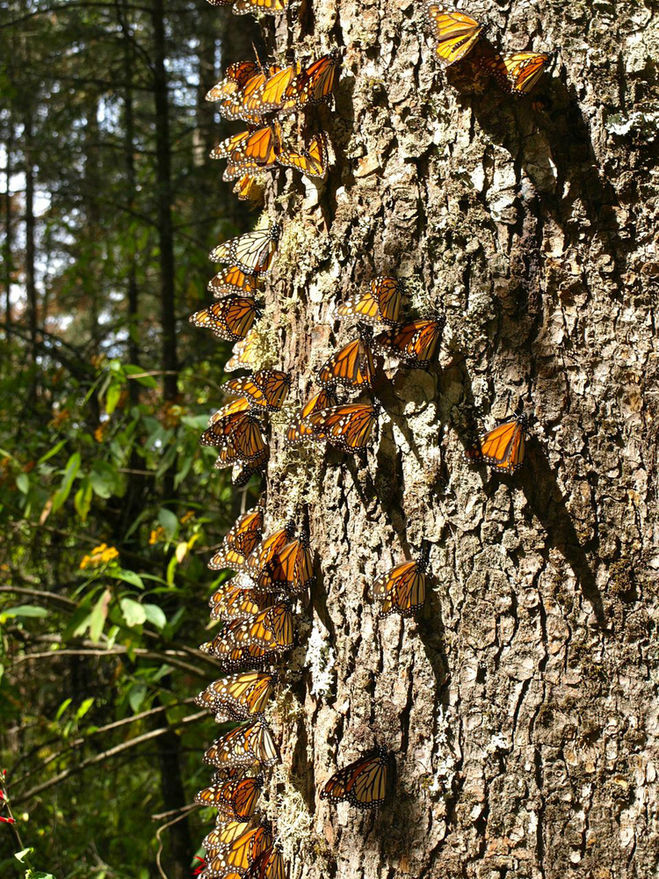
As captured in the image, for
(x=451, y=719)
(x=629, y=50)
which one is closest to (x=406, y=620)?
(x=451, y=719)

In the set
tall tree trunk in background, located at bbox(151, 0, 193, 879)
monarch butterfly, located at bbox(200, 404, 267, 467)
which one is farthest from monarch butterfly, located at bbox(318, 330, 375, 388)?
tall tree trunk in background, located at bbox(151, 0, 193, 879)

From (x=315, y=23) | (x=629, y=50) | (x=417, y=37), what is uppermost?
(x=315, y=23)

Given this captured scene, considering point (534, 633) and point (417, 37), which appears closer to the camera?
point (534, 633)

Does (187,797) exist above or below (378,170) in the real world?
below

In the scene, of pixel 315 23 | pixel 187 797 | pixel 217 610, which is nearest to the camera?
pixel 315 23

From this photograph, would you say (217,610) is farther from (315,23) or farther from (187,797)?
(187,797)

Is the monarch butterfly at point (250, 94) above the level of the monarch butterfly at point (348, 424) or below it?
above

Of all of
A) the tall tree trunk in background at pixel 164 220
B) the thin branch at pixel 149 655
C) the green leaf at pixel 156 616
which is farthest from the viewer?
the tall tree trunk in background at pixel 164 220

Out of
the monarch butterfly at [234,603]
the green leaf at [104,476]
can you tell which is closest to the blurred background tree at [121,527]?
the green leaf at [104,476]

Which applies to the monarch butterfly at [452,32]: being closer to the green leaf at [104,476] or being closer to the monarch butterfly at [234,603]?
the monarch butterfly at [234,603]
